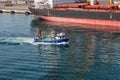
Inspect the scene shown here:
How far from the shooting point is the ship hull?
241ft

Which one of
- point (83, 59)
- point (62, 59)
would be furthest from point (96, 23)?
point (62, 59)

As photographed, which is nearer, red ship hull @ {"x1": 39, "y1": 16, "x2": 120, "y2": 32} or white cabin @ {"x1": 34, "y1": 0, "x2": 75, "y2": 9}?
red ship hull @ {"x1": 39, "y1": 16, "x2": 120, "y2": 32}

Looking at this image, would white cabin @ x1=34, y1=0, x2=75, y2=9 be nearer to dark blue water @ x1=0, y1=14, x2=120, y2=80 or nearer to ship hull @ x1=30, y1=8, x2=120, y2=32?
ship hull @ x1=30, y1=8, x2=120, y2=32

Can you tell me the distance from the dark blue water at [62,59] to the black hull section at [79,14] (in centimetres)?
1528

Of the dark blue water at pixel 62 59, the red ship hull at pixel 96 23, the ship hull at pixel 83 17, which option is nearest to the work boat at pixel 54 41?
the dark blue water at pixel 62 59

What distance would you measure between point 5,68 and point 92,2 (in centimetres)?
5297

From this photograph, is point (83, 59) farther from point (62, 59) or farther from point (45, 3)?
point (45, 3)

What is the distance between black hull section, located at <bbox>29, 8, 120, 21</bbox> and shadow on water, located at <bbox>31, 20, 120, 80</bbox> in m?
15.0

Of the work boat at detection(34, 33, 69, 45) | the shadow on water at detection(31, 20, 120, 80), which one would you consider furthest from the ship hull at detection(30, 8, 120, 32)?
the work boat at detection(34, 33, 69, 45)

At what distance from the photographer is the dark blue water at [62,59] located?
115ft

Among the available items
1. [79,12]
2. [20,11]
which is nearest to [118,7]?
[79,12]

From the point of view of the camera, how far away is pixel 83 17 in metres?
80.7

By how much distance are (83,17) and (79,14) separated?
1.47m

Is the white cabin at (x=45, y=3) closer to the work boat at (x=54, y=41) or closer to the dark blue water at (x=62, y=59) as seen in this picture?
the dark blue water at (x=62, y=59)
